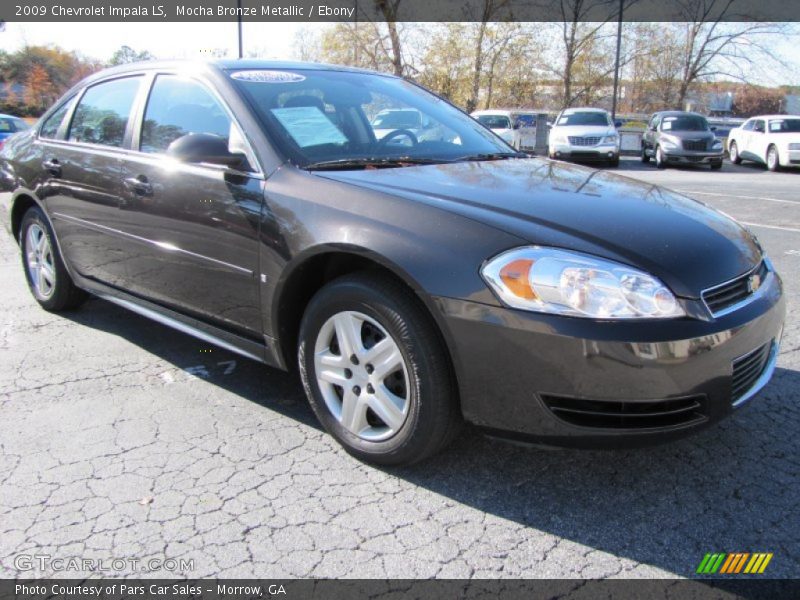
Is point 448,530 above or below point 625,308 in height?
below

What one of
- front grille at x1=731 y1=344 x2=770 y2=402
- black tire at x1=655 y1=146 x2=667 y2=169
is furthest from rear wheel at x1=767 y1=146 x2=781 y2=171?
front grille at x1=731 y1=344 x2=770 y2=402

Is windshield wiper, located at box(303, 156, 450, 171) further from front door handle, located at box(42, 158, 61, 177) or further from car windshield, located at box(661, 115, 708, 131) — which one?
car windshield, located at box(661, 115, 708, 131)

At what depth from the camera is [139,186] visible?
11.4 ft

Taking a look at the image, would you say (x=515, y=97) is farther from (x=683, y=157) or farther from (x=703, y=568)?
(x=703, y=568)

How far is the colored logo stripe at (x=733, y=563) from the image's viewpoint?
7.00 feet

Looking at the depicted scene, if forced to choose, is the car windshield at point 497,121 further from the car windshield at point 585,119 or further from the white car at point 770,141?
the white car at point 770,141

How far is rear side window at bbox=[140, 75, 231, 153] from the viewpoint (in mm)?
3258

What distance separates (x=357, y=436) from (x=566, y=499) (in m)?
0.86

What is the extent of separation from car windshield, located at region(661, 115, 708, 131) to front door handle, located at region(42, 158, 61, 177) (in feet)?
65.3

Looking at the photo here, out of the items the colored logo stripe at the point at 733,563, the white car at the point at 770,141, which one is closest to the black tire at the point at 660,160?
the white car at the point at 770,141

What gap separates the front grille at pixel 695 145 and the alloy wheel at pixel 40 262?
18956 mm

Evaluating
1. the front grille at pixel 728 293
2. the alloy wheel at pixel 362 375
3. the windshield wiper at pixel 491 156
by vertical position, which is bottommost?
the alloy wheel at pixel 362 375

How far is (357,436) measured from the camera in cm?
277

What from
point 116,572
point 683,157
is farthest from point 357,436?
point 683,157
